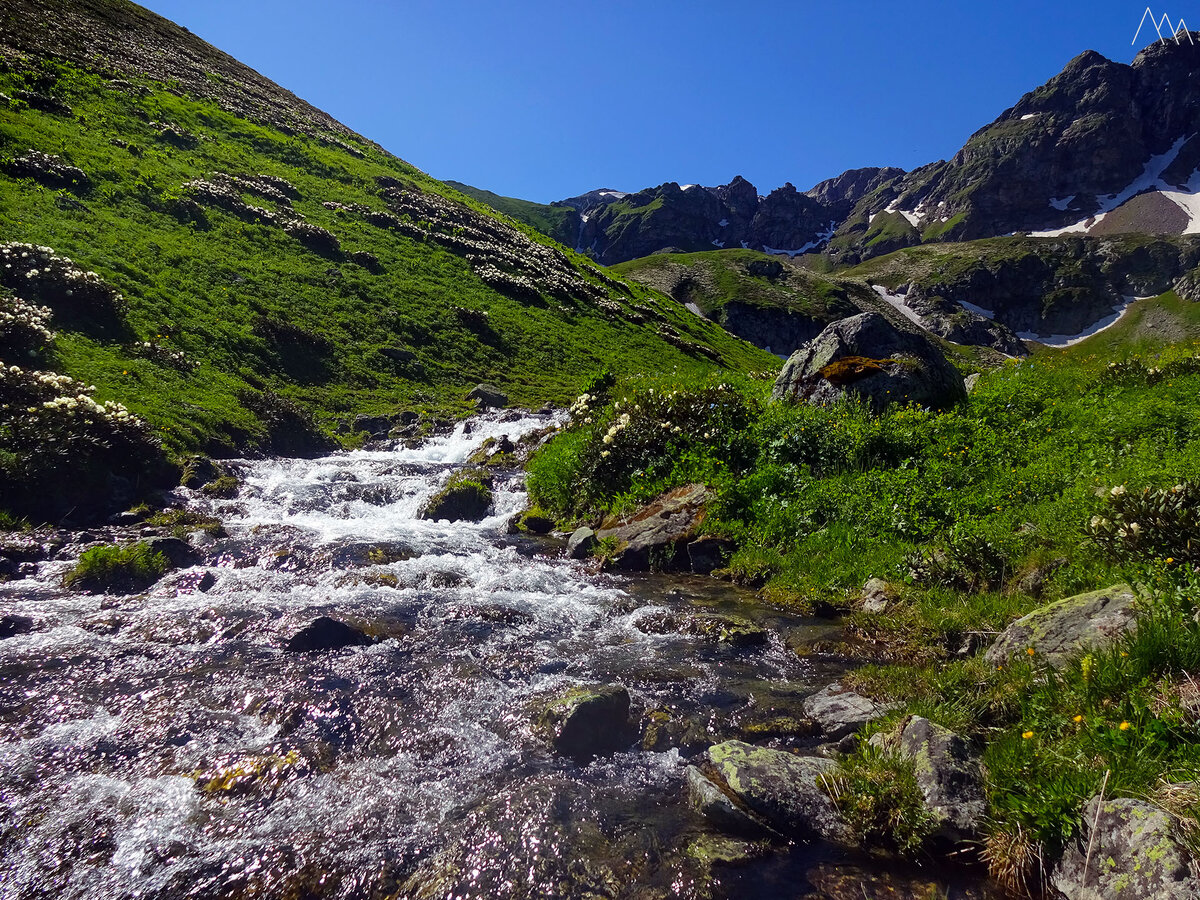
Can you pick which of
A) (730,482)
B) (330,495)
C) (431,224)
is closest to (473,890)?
(730,482)

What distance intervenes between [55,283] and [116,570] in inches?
621

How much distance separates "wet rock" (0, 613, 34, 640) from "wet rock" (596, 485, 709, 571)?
9.11m

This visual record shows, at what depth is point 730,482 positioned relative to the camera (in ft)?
42.5

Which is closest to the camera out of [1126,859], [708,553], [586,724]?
[1126,859]

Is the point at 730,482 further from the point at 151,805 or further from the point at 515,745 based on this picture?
the point at 151,805

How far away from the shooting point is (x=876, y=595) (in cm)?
895

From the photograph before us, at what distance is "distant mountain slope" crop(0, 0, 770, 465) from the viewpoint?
21.3 metres

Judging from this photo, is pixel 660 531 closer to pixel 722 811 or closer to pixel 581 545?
pixel 581 545

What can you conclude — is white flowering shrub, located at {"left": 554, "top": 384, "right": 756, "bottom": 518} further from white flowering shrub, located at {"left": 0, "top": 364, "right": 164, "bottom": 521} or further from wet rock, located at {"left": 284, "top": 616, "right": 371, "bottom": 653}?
white flowering shrub, located at {"left": 0, "top": 364, "right": 164, "bottom": 521}

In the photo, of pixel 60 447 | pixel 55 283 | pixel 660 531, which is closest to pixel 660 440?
pixel 660 531

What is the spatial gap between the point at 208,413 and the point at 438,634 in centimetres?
1463

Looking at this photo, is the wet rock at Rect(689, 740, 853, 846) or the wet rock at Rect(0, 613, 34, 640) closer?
the wet rock at Rect(689, 740, 853, 846)

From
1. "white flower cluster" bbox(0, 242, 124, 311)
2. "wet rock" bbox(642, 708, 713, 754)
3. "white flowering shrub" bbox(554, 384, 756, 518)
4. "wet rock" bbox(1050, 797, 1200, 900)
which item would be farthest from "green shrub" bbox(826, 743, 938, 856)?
"white flower cluster" bbox(0, 242, 124, 311)

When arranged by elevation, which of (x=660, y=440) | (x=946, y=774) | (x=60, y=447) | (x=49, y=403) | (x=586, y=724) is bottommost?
(x=60, y=447)
